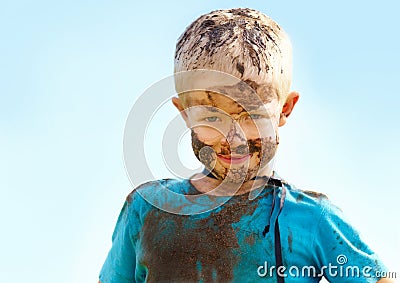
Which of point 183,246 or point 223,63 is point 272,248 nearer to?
point 183,246

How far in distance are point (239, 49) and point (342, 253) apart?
804 mm

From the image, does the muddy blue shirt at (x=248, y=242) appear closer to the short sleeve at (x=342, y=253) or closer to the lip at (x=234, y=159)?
the short sleeve at (x=342, y=253)

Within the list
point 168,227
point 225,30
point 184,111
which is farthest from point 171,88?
point 168,227

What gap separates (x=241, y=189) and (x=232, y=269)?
0.30m

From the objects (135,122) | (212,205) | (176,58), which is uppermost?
(176,58)

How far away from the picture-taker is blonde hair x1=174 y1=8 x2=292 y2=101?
122 inches

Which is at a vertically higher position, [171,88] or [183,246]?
[171,88]

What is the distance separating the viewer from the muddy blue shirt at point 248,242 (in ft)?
10.3

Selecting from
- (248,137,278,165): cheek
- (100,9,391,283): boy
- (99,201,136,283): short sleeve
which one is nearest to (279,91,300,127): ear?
(100,9,391,283): boy

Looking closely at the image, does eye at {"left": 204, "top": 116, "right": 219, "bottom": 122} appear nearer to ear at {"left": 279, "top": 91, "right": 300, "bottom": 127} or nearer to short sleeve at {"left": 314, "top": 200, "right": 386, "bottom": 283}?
ear at {"left": 279, "top": 91, "right": 300, "bottom": 127}

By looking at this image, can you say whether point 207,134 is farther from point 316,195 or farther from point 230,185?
point 316,195

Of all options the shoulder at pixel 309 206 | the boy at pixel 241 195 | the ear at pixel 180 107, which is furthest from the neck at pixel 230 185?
the ear at pixel 180 107

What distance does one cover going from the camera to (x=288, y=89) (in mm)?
3223

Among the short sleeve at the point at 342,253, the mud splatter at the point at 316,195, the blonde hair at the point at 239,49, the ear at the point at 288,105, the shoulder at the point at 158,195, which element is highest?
the blonde hair at the point at 239,49
